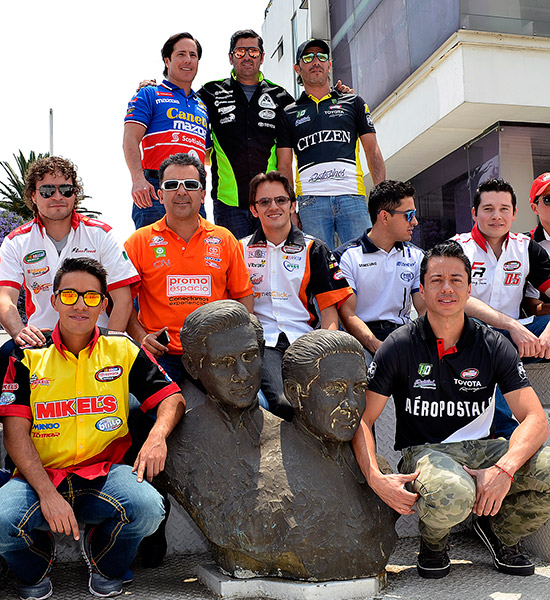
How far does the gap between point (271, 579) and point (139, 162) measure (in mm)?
2683

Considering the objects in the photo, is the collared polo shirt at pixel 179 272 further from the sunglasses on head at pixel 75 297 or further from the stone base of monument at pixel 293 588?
the stone base of monument at pixel 293 588

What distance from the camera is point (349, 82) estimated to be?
9406mm

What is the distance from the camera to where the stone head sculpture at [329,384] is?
2.52 metres

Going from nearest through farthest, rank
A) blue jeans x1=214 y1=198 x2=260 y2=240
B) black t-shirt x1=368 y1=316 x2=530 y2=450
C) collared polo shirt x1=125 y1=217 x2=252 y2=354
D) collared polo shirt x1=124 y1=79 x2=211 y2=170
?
black t-shirt x1=368 y1=316 x2=530 y2=450 → collared polo shirt x1=125 y1=217 x2=252 y2=354 → collared polo shirt x1=124 y1=79 x2=211 y2=170 → blue jeans x1=214 y1=198 x2=260 y2=240

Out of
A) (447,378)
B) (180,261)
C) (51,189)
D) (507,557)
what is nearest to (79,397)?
(180,261)

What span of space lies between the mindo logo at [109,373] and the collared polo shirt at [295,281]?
950mm

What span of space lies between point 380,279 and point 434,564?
1.67 m

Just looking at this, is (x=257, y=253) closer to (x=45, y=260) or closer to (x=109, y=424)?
(x=45, y=260)

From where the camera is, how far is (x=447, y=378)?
2.77 meters

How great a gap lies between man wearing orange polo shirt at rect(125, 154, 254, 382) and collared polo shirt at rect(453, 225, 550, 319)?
1.36 m

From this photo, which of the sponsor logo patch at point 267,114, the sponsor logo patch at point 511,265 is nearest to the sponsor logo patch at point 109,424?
the sponsor logo patch at point 511,265

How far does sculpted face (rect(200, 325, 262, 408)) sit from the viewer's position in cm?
256

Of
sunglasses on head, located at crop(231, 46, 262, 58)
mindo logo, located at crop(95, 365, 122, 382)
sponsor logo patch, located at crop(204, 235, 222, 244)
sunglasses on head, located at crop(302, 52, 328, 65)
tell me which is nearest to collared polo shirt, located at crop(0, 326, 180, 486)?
mindo logo, located at crop(95, 365, 122, 382)

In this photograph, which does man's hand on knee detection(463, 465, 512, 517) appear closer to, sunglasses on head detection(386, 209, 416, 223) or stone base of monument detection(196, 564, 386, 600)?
stone base of monument detection(196, 564, 386, 600)
